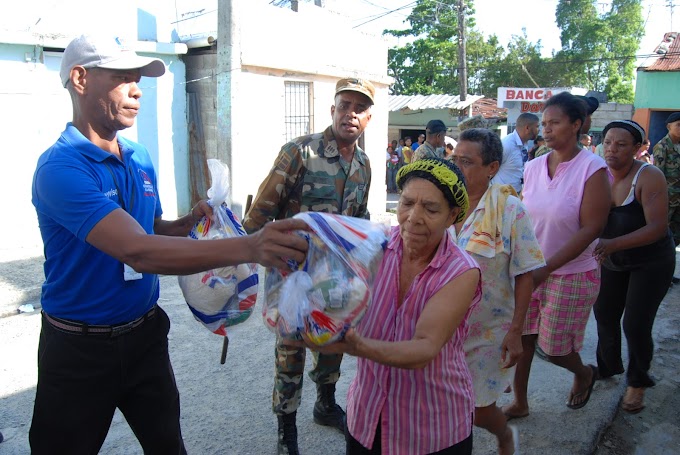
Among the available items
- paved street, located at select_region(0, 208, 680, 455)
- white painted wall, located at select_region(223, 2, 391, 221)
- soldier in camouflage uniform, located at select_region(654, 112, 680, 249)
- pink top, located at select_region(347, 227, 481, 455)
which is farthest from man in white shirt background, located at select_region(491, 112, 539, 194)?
white painted wall, located at select_region(223, 2, 391, 221)

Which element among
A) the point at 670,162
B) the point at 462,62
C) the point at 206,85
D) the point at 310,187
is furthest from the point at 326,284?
the point at 462,62

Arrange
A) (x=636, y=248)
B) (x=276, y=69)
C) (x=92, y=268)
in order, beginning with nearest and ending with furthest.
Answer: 1. (x=92, y=268)
2. (x=636, y=248)
3. (x=276, y=69)

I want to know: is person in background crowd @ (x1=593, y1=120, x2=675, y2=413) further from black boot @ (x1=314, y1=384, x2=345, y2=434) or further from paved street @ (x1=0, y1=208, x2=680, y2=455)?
black boot @ (x1=314, y1=384, x2=345, y2=434)

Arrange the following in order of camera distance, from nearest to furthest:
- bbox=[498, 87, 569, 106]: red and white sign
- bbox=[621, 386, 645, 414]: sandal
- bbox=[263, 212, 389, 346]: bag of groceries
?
1. bbox=[263, 212, 389, 346]: bag of groceries
2. bbox=[621, 386, 645, 414]: sandal
3. bbox=[498, 87, 569, 106]: red and white sign

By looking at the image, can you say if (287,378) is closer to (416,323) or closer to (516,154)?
(416,323)

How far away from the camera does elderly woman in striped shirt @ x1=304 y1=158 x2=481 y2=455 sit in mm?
1958

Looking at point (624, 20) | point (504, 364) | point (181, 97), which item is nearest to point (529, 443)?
point (504, 364)

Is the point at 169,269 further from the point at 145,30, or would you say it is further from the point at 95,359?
the point at 145,30

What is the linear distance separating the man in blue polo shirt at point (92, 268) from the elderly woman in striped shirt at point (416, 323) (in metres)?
0.77

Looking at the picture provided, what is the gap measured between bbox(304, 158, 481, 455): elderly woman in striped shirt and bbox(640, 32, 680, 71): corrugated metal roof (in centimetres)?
2532

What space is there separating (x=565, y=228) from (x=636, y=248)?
77 cm

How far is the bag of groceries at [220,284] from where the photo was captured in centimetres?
235

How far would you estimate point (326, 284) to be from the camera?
5.34ft

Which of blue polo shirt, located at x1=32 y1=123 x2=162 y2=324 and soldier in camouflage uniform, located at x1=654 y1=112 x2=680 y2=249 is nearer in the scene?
blue polo shirt, located at x1=32 y1=123 x2=162 y2=324
